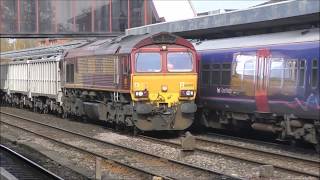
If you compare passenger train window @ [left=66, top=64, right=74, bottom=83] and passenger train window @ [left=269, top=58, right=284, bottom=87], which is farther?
passenger train window @ [left=66, top=64, right=74, bottom=83]

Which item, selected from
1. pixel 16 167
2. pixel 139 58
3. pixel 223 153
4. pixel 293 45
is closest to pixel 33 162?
pixel 16 167

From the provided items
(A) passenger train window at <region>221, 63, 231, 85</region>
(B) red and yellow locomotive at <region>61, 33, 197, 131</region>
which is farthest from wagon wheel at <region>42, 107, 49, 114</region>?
(A) passenger train window at <region>221, 63, 231, 85</region>

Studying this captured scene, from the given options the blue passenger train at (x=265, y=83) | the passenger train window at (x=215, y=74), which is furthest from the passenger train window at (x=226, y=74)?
the passenger train window at (x=215, y=74)

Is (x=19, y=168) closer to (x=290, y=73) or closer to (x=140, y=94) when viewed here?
(x=140, y=94)

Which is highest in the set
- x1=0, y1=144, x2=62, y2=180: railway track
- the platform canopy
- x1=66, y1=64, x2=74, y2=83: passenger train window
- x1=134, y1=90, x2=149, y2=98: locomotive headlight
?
the platform canopy

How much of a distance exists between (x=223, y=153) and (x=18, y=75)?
22.9 m

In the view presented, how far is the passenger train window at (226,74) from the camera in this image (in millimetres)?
17692

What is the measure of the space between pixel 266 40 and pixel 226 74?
215 cm

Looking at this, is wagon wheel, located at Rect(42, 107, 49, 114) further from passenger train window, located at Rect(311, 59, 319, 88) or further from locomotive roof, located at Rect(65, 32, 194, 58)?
passenger train window, located at Rect(311, 59, 319, 88)

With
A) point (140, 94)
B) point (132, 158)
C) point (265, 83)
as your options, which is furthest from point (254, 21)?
point (132, 158)

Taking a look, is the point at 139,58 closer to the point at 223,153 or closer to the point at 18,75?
the point at 223,153

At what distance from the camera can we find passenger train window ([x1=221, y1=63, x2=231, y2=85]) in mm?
17692

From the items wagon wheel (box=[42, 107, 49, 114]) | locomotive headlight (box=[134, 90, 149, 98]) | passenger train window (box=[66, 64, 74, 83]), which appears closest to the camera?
locomotive headlight (box=[134, 90, 149, 98])

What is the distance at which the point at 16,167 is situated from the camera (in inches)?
514
